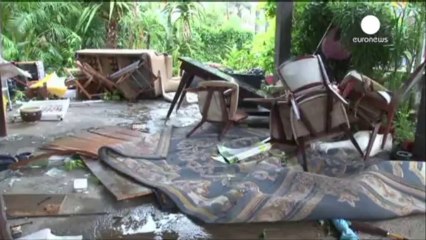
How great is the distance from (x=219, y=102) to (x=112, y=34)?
155 inches

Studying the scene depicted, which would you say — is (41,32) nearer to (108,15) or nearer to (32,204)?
(108,15)

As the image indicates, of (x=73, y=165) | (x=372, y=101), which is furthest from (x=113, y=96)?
(x=372, y=101)

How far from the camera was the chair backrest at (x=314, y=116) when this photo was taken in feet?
11.5

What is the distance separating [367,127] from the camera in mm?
3889

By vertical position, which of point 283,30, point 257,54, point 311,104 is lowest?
point 311,104

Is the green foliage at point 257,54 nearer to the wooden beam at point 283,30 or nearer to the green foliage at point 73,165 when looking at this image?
the wooden beam at point 283,30

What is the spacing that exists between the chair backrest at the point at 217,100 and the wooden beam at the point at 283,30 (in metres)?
2.10

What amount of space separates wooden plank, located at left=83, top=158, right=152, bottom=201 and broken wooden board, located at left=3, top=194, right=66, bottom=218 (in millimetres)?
343

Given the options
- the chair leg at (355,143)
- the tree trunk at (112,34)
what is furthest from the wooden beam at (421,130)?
the tree trunk at (112,34)

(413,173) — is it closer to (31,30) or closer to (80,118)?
(80,118)

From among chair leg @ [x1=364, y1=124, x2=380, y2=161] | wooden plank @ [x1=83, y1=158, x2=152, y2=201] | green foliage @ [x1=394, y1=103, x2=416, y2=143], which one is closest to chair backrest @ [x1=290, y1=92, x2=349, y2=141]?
chair leg @ [x1=364, y1=124, x2=380, y2=161]

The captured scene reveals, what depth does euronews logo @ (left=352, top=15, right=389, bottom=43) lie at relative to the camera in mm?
4727

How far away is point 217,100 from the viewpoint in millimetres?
4328

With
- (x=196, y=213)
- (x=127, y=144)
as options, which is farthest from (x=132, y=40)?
(x=196, y=213)
